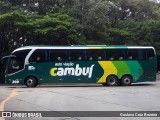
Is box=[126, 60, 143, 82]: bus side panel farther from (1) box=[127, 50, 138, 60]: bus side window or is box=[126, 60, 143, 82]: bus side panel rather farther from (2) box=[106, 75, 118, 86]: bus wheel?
(2) box=[106, 75, 118, 86]: bus wheel

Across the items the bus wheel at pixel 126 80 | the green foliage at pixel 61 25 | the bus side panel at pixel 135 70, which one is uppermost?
the green foliage at pixel 61 25

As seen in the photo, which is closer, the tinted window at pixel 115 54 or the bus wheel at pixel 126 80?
the tinted window at pixel 115 54

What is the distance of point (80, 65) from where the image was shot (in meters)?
26.0

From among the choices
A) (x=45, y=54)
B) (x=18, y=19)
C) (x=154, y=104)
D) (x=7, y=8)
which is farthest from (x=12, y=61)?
(x=154, y=104)

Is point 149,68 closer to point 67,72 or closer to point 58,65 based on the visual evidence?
point 67,72

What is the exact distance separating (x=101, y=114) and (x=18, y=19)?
2206 cm

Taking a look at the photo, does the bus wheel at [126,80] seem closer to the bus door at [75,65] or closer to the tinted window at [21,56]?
the bus door at [75,65]

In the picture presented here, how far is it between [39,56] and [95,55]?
13.1ft

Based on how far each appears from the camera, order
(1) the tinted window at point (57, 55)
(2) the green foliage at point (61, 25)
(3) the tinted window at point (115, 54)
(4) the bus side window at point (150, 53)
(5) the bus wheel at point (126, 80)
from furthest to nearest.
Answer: (2) the green foliage at point (61, 25) → (5) the bus wheel at point (126, 80) → (4) the bus side window at point (150, 53) → (3) the tinted window at point (115, 54) → (1) the tinted window at point (57, 55)

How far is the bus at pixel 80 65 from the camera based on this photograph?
2530cm

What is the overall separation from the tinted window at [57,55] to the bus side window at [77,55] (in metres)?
0.43

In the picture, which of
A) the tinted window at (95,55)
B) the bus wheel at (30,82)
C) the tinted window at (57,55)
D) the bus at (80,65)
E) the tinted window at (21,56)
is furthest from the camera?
the tinted window at (95,55)

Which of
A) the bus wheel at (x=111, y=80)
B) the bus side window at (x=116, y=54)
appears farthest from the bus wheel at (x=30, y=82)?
the bus side window at (x=116, y=54)

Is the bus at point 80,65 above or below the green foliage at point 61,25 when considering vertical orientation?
below
